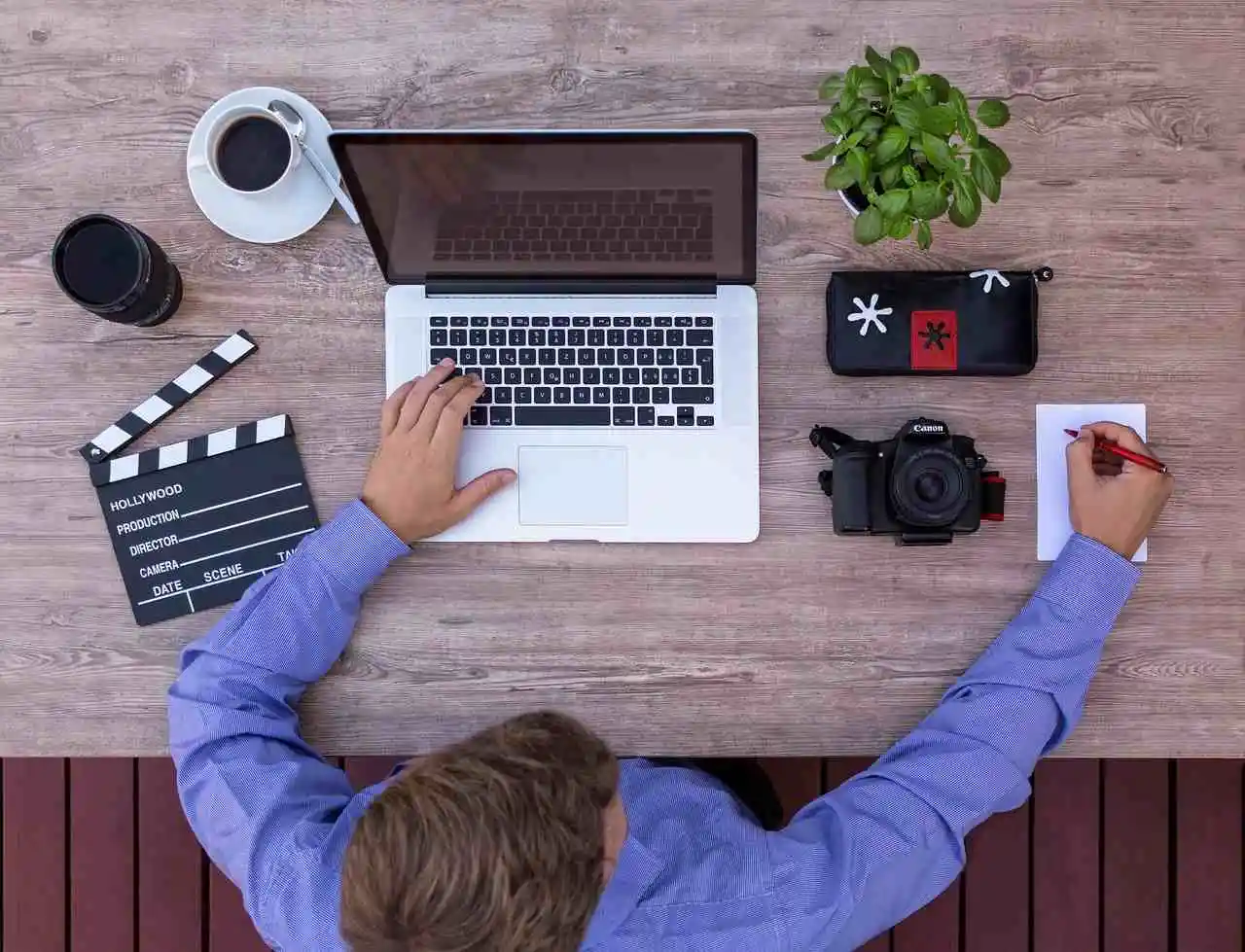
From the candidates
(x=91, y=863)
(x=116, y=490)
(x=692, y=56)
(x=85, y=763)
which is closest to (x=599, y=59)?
(x=692, y=56)

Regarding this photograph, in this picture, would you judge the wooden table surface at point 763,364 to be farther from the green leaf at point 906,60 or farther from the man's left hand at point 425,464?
the green leaf at point 906,60

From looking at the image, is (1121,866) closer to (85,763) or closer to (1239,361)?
(1239,361)

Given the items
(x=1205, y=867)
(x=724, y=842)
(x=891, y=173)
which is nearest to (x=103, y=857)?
(x=724, y=842)

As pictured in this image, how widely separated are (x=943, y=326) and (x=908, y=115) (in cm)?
25

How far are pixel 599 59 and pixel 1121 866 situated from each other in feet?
4.84

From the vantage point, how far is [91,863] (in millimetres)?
1463

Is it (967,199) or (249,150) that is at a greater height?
(249,150)

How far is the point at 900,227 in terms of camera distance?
2.33 feet

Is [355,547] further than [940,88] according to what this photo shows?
Yes

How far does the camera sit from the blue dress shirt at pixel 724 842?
2.61 feet

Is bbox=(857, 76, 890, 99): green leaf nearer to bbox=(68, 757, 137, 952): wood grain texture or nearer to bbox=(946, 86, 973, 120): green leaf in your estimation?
bbox=(946, 86, 973, 120): green leaf

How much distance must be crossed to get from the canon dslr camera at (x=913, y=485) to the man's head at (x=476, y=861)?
0.38m

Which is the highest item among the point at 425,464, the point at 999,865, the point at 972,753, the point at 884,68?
the point at 884,68

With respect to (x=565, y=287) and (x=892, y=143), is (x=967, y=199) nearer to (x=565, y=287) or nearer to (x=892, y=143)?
(x=892, y=143)
